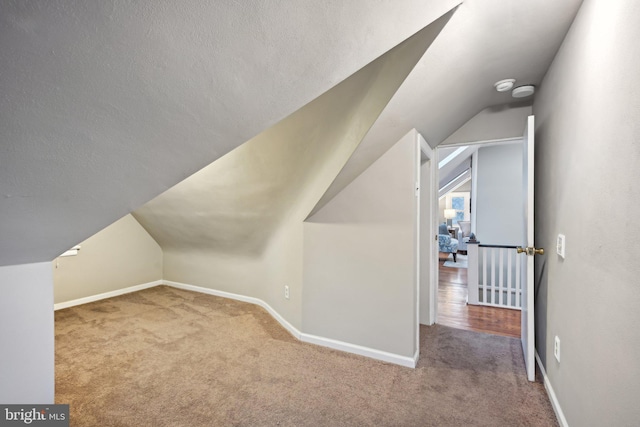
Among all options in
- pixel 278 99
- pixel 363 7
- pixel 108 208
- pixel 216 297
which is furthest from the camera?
pixel 216 297

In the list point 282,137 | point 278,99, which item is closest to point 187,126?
point 278,99

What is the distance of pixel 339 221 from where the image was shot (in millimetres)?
2480

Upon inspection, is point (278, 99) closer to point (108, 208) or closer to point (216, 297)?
point (108, 208)

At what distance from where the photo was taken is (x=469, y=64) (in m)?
1.85

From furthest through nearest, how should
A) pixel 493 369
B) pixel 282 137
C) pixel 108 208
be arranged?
pixel 282 137
pixel 493 369
pixel 108 208

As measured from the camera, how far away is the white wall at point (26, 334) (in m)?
1.30

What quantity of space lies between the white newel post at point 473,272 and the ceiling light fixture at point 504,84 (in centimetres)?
208

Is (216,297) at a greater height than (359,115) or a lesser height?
lesser

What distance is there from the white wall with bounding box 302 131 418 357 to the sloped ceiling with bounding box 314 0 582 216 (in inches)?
5.4

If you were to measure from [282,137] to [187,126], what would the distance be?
1393 mm

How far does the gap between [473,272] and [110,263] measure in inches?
187

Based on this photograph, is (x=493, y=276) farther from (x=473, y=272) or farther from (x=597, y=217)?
(x=597, y=217)

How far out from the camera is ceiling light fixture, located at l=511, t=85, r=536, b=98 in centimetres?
239

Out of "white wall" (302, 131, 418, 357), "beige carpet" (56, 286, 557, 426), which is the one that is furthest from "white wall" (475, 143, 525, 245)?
"white wall" (302, 131, 418, 357)
